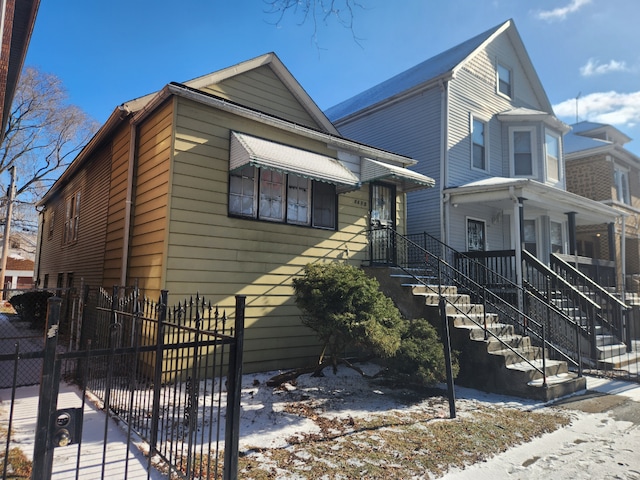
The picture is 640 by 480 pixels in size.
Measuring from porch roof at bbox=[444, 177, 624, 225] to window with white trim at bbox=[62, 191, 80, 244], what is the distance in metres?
12.2

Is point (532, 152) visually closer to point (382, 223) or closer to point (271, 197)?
point (382, 223)

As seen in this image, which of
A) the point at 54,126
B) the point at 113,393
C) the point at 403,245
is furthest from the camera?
the point at 54,126

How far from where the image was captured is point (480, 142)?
14.8 metres

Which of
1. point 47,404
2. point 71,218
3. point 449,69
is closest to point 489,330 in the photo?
point 47,404

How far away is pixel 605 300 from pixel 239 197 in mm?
10667

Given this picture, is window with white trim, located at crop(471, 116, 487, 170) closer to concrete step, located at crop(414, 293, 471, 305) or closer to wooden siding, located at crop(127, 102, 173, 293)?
concrete step, located at crop(414, 293, 471, 305)

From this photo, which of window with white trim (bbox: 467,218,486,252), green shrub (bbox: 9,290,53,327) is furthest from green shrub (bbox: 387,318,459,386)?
green shrub (bbox: 9,290,53,327)

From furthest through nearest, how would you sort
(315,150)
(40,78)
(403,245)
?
(40,78)
(403,245)
(315,150)

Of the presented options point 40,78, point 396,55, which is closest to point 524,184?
point 396,55

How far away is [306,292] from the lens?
635 cm

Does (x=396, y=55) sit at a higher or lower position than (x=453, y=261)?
higher

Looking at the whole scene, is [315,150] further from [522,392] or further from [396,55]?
[522,392]

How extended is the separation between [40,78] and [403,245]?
105ft

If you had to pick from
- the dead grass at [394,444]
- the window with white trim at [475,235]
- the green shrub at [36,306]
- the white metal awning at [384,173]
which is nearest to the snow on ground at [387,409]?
the dead grass at [394,444]
